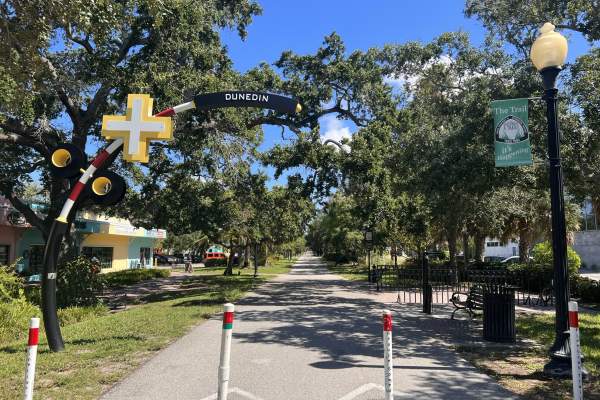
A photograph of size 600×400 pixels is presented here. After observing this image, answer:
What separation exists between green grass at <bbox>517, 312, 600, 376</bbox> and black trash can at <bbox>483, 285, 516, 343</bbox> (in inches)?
33.4

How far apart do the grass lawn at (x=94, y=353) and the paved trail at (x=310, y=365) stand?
0.33 m

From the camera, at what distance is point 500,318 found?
9.24 meters

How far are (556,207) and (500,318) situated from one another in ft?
10.00

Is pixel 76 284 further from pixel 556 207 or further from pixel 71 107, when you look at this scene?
pixel 556 207

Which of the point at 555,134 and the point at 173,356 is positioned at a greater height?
the point at 555,134

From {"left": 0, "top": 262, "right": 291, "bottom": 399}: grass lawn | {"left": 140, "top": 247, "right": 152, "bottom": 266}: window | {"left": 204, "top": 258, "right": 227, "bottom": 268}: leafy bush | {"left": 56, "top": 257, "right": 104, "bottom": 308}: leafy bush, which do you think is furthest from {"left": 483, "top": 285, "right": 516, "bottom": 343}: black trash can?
{"left": 204, "top": 258, "right": 227, "bottom": 268}: leafy bush

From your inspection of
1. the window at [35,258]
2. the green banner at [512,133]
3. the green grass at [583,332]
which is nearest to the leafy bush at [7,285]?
the green banner at [512,133]

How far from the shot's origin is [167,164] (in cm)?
1877

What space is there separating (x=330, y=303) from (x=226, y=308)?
11.8 m

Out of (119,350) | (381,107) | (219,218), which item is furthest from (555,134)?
(219,218)

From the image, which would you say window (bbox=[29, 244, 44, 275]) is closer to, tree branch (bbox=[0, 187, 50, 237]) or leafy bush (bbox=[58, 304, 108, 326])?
tree branch (bbox=[0, 187, 50, 237])

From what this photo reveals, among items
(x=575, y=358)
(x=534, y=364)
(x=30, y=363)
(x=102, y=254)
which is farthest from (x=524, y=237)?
(x=102, y=254)

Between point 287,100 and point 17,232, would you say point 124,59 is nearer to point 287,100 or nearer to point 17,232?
point 287,100

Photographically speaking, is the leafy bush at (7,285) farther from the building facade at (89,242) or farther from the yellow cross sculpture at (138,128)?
the building facade at (89,242)
